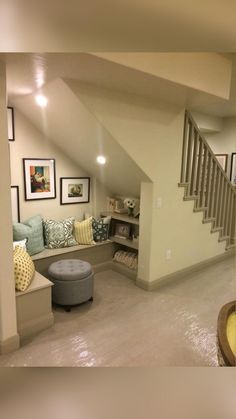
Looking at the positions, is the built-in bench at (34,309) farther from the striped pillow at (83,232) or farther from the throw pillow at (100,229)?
the throw pillow at (100,229)

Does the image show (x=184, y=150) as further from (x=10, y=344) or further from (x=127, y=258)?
(x=10, y=344)

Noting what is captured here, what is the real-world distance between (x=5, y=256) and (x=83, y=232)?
1800 millimetres

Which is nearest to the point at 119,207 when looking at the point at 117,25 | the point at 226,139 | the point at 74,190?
the point at 74,190

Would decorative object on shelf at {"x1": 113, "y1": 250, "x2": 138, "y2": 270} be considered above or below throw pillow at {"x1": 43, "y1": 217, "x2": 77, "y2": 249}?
below

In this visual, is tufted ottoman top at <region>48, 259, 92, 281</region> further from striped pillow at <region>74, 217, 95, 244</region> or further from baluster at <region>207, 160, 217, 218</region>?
baluster at <region>207, 160, 217, 218</region>

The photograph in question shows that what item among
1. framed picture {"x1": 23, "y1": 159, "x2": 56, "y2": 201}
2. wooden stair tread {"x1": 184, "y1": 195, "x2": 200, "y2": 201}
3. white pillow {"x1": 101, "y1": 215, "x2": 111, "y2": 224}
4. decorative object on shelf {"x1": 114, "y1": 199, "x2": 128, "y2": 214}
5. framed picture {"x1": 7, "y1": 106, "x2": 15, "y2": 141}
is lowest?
white pillow {"x1": 101, "y1": 215, "x2": 111, "y2": 224}

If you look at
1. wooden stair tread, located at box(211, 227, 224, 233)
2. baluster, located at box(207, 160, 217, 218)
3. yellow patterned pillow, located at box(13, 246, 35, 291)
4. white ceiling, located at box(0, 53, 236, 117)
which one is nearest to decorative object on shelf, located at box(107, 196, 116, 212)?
baluster, located at box(207, 160, 217, 218)

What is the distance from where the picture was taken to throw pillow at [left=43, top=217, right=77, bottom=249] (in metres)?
3.67

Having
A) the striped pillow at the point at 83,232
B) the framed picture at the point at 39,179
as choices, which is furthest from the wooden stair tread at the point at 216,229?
the framed picture at the point at 39,179

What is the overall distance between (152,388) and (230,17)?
34 cm

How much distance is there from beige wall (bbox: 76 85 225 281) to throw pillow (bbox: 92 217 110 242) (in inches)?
31.3

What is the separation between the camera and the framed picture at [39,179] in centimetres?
360

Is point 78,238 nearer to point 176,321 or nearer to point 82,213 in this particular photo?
point 82,213

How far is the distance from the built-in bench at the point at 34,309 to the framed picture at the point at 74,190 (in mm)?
1616
